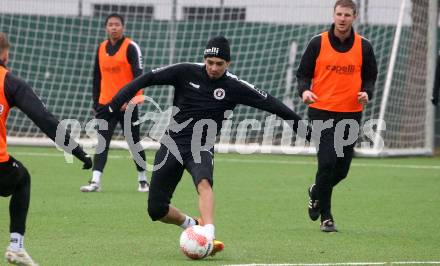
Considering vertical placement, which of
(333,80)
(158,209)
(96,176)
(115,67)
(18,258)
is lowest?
(96,176)

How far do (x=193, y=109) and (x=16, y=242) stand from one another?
6.49 feet

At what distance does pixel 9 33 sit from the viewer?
74.3ft

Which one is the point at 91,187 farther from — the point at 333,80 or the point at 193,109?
the point at 193,109

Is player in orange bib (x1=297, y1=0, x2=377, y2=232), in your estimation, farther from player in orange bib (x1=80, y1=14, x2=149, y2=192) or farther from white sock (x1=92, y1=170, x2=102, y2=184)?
player in orange bib (x1=80, y1=14, x2=149, y2=192)

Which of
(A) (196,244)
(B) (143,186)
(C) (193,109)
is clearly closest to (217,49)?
(C) (193,109)

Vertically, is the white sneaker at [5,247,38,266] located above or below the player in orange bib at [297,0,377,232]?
below

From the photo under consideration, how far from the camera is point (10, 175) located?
768cm

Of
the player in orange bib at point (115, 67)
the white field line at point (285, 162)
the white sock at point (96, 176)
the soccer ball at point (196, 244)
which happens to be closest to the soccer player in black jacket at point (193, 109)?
the soccer ball at point (196, 244)

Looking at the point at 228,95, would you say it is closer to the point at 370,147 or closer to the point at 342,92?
the point at 342,92

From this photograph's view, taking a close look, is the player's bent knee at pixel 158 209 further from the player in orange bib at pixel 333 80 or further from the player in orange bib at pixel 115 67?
the player in orange bib at pixel 115 67

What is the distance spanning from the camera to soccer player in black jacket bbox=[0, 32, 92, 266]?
7.48 meters

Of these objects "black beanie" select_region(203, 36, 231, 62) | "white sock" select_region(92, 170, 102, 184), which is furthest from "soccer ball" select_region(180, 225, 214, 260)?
"white sock" select_region(92, 170, 102, 184)

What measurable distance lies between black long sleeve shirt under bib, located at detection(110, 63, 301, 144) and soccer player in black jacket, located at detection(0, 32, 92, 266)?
137cm

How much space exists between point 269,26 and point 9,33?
533cm
